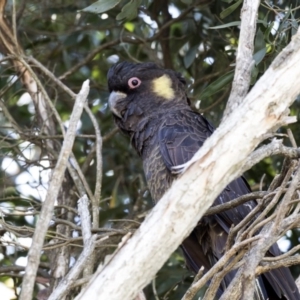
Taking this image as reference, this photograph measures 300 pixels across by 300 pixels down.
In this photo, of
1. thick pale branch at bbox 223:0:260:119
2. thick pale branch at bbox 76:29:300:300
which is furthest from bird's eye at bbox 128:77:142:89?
thick pale branch at bbox 76:29:300:300

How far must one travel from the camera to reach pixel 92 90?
3.75 meters

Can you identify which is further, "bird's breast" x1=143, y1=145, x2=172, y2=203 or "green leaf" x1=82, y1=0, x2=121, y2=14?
"bird's breast" x1=143, y1=145, x2=172, y2=203

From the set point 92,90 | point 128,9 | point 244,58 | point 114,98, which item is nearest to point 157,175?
point 114,98

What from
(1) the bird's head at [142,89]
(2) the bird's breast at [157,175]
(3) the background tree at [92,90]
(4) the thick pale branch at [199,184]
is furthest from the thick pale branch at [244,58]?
(1) the bird's head at [142,89]

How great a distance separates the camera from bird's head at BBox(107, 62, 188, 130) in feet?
10.3

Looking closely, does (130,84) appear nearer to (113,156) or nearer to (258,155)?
(113,156)

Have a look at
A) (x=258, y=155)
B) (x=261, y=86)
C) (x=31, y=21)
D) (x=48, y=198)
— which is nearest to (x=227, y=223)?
(x=258, y=155)

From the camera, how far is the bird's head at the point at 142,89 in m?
3.15

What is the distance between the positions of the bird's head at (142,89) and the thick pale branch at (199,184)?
152 cm

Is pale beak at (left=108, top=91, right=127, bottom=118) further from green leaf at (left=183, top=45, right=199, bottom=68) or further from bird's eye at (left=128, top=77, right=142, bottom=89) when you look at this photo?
green leaf at (left=183, top=45, right=199, bottom=68)

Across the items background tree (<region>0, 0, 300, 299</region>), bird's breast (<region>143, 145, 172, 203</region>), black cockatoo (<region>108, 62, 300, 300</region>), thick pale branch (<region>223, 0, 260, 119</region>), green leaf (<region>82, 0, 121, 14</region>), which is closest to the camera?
thick pale branch (<region>223, 0, 260, 119</region>)

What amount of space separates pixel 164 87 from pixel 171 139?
0.42 meters

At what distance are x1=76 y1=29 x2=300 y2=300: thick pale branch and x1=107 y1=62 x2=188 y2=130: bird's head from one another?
1518 millimetres

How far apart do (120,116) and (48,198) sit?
169cm
